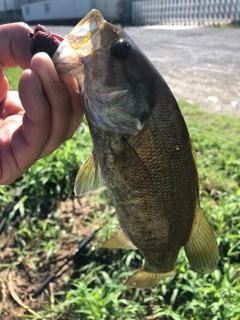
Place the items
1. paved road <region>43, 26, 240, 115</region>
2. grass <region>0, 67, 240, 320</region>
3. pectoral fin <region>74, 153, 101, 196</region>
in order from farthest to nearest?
1. paved road <region>43, 26, 240, 115</region>
2. grass <region>0, 67, 240, 320</region>
3. pectoral fin <region>74, 153, 101, 196</region>

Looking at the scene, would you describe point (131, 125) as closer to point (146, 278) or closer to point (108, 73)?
point (108, 73)

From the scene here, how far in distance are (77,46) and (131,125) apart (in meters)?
0.37

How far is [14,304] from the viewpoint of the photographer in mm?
3225

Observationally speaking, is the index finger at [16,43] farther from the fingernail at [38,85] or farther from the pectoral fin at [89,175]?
the pectoral fin at [89,175]

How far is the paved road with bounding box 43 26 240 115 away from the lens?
22.6ft

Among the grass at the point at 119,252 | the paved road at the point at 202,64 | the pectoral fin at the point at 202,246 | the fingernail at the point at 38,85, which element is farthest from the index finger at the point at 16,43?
the paved road at the point at 202,64

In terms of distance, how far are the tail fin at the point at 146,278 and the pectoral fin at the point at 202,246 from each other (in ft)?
0.75

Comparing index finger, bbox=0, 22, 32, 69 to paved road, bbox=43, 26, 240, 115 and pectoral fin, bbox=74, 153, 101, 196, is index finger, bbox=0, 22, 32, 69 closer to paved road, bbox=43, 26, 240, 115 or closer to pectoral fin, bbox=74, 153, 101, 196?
pectoral fin, bbox=74, 153, 101, 196

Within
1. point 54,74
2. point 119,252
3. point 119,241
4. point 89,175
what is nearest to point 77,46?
point 54,74

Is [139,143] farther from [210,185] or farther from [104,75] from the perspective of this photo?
[210,185]

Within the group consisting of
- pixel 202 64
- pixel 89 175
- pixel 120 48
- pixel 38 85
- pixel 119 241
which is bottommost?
pixel 202 64

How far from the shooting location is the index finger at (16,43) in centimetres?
197

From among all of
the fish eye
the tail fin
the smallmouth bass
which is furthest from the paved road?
the fish eye

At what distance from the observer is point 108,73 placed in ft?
5.16
